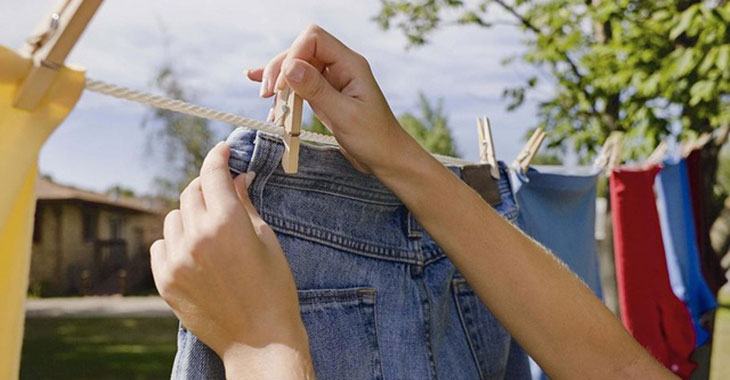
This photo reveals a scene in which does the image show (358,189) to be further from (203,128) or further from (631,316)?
(203,128)

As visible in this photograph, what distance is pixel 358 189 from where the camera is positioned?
1266 millimetres

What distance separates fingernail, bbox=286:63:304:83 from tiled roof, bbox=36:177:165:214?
23367 mm

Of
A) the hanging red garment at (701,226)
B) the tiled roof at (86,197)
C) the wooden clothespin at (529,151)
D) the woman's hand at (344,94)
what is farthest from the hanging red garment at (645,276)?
the tiled roof at (86,197)

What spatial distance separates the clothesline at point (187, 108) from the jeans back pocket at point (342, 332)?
7.9 inches

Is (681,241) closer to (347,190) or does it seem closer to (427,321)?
(427,321)

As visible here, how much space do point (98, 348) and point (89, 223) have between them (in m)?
14.4

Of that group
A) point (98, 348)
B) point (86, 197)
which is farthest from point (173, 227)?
point (86, 197)

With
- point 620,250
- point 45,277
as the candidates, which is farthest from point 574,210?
point 45,277

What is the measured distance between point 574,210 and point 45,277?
2517 centimetres

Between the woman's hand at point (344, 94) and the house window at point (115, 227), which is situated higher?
the woman's hand at point (344, 94)

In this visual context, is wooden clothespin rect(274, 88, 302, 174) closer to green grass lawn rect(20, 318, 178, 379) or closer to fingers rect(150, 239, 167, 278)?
fingers rect(150, 239, 167, 278)

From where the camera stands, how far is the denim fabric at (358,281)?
113 cm

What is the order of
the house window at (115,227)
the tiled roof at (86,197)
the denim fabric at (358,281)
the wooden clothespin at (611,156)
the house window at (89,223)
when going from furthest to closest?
the house window at (115,227) < the house window at (89,223) < the tiled roof at (86,197) < the wooden clothespin at (611,156) < the denim fabric at (358,281)

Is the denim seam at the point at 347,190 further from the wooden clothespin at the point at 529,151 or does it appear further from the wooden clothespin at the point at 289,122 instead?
the wooden clothespin at the point at 529,151
